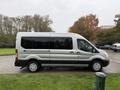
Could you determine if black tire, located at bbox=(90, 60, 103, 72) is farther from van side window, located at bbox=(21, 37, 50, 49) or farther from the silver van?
van side window, located at bbox=(21, 37, 50, 49)

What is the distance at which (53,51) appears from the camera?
13.2 meters

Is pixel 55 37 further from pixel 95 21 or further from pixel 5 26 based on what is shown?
pixel 5 26

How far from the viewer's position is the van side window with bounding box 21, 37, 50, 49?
42.9ft

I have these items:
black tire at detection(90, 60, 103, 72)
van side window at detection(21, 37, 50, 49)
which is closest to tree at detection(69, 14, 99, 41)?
black tire at detection(90, 60, 103, 72)

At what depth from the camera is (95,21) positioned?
63750 mm

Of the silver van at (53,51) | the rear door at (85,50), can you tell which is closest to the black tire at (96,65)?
the silver van at (53,51)

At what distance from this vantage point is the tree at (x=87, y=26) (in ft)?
203

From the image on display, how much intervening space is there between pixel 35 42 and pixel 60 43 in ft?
4.48

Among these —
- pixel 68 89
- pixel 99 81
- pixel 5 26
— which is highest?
pixel 5 26

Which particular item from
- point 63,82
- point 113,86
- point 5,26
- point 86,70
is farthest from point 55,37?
point 5,26

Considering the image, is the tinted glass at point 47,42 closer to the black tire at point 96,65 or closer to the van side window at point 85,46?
the van side window at point 85,46

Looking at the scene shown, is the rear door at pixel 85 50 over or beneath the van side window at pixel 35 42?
beneath

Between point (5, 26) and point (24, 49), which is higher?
point (5, 26)

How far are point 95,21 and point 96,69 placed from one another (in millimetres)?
51312
